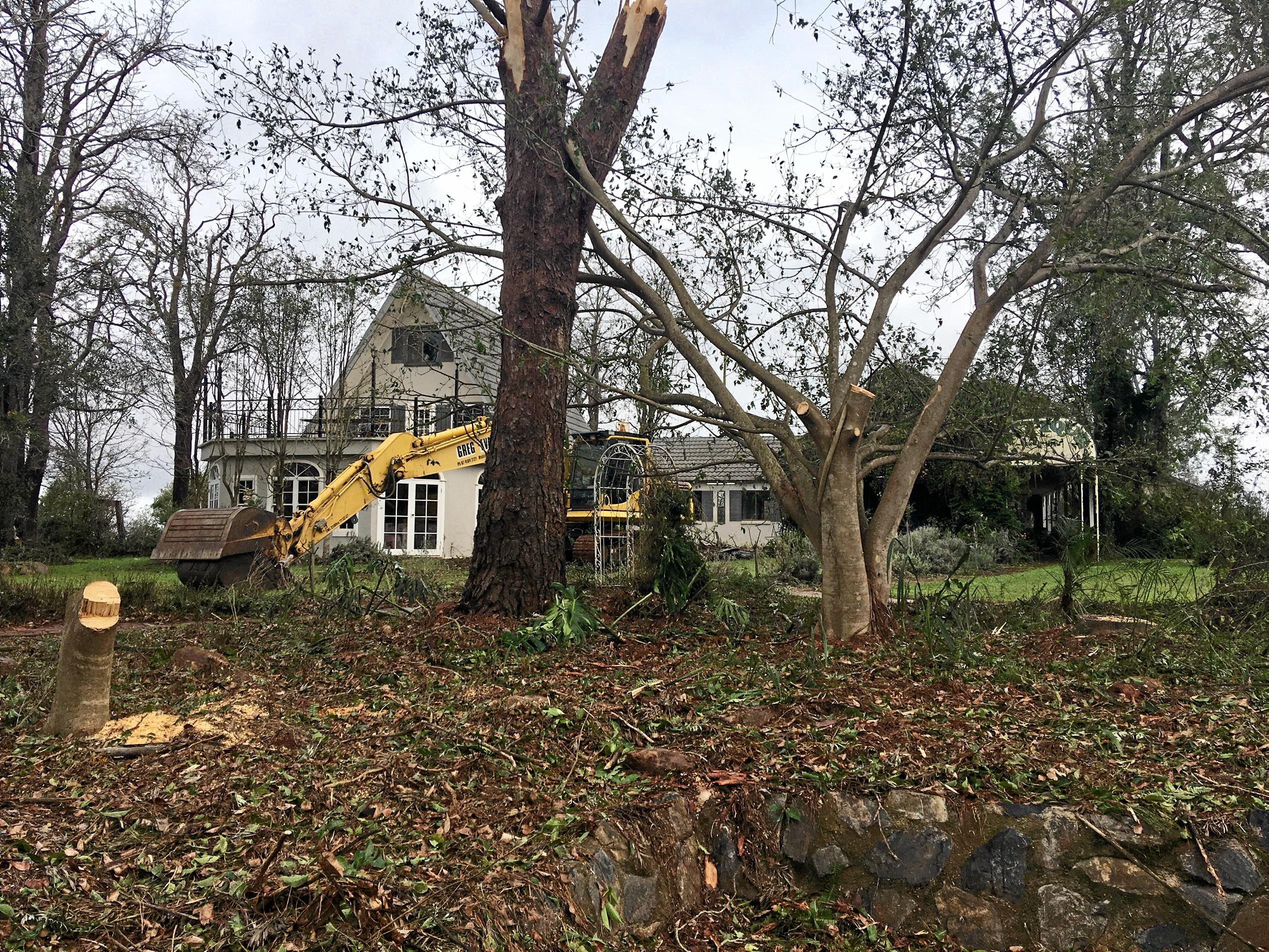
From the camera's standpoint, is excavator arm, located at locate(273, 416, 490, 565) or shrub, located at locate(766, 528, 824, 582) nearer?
excavator arm, located at locate(273, 416, 490, 565)

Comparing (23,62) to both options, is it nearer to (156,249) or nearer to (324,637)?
(156,249)

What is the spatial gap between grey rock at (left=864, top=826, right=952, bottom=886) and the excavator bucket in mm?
9077

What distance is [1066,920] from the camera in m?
3.81

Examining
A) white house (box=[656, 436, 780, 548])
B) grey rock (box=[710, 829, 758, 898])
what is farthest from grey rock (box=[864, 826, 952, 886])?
white house (box=[656, 436, 780, 548])

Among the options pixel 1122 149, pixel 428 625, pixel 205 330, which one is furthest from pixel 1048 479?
pixel 205 330

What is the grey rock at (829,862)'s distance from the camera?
3.91m

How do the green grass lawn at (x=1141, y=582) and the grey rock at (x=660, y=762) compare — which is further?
the green grass lawn at (x=1141, y=582)

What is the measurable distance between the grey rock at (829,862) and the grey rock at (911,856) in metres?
0.10

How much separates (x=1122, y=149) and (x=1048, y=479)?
14.4 metres

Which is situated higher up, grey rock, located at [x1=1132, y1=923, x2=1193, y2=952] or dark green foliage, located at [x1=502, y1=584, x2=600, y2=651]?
dark green foliage, located at [x1=502, y1=584, x2=600, y2=651]

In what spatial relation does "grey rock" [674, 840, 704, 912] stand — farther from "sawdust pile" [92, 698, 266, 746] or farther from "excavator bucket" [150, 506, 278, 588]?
"excavator bucket" [150, 506, 278, 588]

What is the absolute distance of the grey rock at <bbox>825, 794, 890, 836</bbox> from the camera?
3.92 m

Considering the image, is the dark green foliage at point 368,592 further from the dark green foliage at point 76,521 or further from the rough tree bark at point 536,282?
the dark green foliage at point 76,521

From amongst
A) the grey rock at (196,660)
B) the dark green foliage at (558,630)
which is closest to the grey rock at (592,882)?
the dark green foliage at (558,630)
